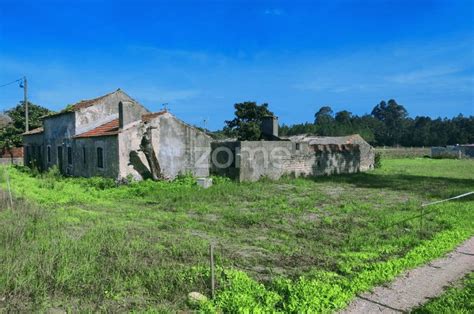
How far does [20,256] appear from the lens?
6.06 meters

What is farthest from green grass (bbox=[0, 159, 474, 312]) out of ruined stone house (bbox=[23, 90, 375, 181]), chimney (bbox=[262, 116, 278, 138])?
chimney (bbox=[262, 116, 278, 138])

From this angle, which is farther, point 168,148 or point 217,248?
point 168,148

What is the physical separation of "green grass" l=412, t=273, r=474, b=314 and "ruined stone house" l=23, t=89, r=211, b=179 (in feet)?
47.9

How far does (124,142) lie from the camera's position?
17984 millimetres

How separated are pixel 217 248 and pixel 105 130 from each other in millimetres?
14259

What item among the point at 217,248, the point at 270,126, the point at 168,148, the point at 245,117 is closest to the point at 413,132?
the point at 245,117

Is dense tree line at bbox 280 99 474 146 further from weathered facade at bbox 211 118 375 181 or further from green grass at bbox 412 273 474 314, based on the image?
green grass at bbox 412 273 474 314

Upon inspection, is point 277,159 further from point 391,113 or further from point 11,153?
point 391,113

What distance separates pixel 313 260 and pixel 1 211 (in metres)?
8.37

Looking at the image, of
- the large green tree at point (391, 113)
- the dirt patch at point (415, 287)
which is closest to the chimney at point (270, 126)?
the dirt patch at point (415, 287)

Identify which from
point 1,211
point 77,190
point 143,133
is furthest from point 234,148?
point 1,211

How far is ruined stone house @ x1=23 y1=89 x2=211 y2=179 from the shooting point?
59.6 ft

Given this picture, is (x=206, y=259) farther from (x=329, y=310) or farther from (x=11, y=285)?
(x=11, y=285)

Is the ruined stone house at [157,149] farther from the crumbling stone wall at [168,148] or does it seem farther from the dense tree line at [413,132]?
the dense tree line at [413,132]
